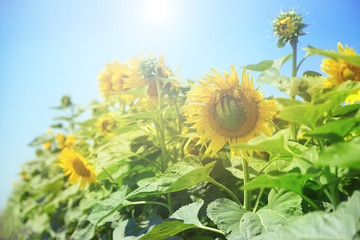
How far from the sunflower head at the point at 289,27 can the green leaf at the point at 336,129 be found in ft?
2.05

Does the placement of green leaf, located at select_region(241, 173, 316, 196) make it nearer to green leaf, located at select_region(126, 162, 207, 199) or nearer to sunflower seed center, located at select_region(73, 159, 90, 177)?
green leaf, located at select_region(126, 162, 207, 199)

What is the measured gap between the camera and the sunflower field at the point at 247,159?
0.49 meters

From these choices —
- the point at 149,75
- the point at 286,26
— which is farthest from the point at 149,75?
the point at 286,26

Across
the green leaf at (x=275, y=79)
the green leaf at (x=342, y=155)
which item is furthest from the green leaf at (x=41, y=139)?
the green leaf at (x=342, y=155)

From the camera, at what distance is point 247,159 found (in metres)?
0.76

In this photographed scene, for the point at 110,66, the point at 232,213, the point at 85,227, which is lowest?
the point at 85,227

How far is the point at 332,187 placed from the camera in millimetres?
569

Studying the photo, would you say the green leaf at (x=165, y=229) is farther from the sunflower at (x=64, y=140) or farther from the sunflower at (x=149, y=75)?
the sunflower at (x=64, y=140)

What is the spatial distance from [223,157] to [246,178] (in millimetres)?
283

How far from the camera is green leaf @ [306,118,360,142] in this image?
0.48m

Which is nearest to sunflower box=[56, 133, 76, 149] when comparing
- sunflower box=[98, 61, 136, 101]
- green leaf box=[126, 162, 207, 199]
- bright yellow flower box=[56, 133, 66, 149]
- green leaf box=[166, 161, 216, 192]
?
bright yellow flower box=[56, 133, 66, 149]

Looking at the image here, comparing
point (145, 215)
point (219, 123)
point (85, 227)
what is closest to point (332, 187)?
point (219, 123)

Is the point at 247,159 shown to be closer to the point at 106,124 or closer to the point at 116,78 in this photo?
the point at 116,78

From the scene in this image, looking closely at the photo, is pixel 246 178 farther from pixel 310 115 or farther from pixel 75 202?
pixel 75 202
